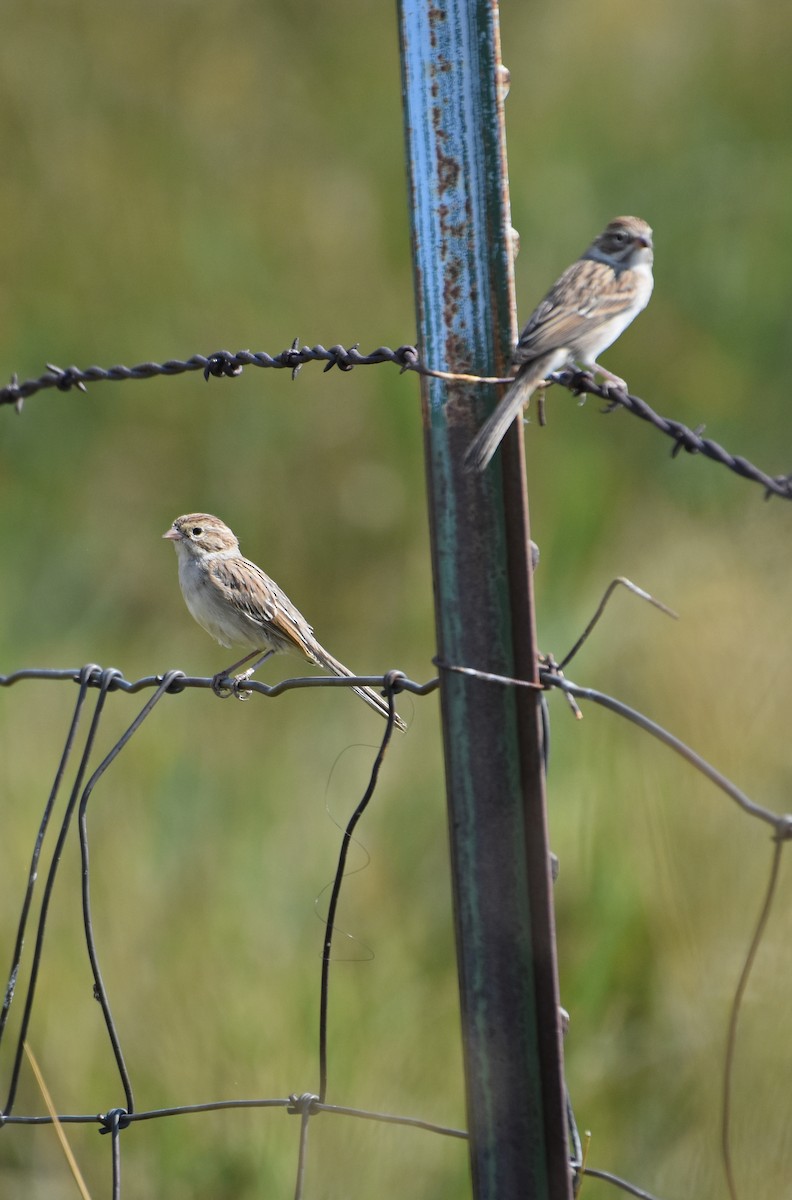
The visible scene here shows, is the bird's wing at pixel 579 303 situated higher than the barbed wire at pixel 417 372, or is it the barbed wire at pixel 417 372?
the bird's wing at pixel 579 303

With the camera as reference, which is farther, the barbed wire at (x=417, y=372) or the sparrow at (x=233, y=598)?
the sparrow at (x=233, y=598)

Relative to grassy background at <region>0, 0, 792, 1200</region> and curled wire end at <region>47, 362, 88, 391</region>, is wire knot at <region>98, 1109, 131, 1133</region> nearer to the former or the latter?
grassy background at <region>0, 0, 792, 1200</region>

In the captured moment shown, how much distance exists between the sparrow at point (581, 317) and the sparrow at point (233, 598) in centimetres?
149

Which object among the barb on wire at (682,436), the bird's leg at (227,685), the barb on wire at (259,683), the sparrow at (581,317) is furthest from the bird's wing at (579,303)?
the bird's leg at (227,685)

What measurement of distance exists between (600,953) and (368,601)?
3699 millimetres

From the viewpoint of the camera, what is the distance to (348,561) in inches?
321

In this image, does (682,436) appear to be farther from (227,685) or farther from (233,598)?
(233,598)

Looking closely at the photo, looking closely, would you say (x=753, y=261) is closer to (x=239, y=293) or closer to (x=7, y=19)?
(x=239, y=293)

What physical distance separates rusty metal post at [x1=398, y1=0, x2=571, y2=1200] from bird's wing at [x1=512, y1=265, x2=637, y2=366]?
409mm

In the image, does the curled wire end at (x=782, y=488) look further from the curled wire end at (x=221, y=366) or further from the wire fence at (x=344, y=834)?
the curled wire end at (x=221, y=366)

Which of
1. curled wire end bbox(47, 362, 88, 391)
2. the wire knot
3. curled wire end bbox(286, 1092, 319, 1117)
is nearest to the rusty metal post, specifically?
curled wire end bbox(286, 1092, 319, 1117)

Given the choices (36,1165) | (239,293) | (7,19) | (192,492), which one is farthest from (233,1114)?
(7,19)

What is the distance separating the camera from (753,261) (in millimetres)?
8797

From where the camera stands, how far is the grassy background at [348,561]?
12.8 ft
